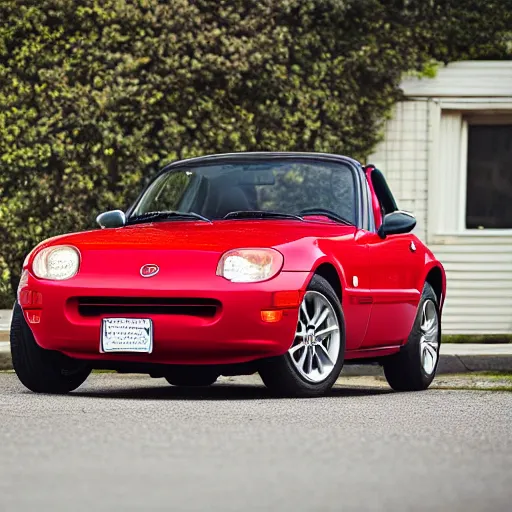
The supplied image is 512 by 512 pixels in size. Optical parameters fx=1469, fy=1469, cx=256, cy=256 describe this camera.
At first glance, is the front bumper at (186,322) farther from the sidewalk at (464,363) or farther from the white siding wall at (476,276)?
the white siding wall at (476,276)

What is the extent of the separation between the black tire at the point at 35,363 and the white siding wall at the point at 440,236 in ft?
33.3

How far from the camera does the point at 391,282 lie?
9.65 m

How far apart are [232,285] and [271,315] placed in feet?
0.91

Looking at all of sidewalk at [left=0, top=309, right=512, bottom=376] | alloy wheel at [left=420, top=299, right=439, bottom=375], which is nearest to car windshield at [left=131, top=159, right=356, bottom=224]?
alloy wheel at [left=420, top=299, right=439, bottom=375]

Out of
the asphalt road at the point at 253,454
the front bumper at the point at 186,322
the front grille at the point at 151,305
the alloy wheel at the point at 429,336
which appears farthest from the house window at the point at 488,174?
the front grille at the point at 151,305

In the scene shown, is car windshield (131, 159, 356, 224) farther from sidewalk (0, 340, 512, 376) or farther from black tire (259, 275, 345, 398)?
sidewalk (0, 340, 512, 376)

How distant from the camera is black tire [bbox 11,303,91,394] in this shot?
8.81 meters

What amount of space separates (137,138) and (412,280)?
8226mm

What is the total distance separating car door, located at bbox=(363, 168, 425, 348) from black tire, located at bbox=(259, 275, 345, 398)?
2.18ft

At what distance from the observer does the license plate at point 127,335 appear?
8.30m

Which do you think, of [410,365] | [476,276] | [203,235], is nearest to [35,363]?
[203,235]

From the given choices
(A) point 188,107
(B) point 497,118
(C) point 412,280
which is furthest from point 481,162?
(C) point 412,280

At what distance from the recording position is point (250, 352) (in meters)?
8.34

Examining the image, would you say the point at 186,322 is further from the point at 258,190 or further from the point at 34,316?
the point at 258,190
